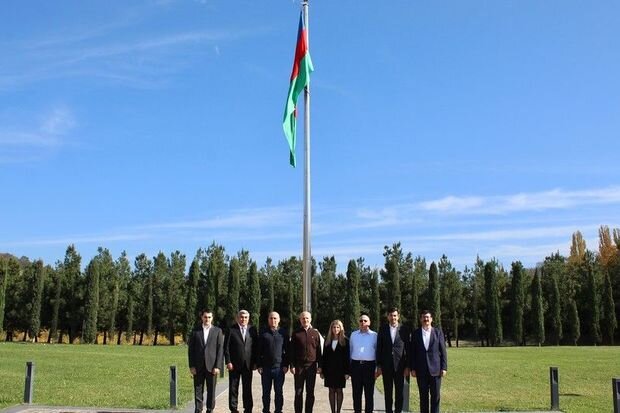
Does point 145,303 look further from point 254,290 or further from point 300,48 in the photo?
point 300,48

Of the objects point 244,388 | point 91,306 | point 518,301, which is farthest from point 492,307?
point 244,388

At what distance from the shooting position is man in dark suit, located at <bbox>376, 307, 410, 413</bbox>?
1034 cm

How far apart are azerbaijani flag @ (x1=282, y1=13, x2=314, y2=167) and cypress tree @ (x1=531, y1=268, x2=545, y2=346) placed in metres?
46.2

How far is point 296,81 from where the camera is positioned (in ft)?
46.1

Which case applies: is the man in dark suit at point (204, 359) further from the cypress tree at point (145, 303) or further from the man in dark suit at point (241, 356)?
the cypress tree at point (145, 303)

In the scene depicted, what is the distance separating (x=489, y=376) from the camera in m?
20.9

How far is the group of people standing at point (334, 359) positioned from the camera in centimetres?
1033

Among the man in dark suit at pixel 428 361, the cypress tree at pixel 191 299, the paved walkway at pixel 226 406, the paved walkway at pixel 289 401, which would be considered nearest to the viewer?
the man in dark suit at pixel 428 361

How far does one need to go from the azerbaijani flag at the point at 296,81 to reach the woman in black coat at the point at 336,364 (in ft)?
15.9

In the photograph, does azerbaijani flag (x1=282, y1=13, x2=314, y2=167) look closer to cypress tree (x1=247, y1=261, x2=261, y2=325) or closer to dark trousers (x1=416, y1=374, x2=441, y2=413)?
dark trousers (x1=416, y1=374, x2=441, y2=413)

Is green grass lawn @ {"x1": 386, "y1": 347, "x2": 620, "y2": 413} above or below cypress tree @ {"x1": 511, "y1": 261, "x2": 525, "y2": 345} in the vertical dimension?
below

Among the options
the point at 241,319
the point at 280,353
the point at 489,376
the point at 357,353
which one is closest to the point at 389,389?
the point at 357,353

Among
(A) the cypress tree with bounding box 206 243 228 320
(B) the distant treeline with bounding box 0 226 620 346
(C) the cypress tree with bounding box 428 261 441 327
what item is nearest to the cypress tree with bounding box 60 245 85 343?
(B) the distant treeline with bounding box 0 226 620 346

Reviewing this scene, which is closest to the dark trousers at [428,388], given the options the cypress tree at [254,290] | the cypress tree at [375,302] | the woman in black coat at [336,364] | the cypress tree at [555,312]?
the woman in black coat at [336,364]
